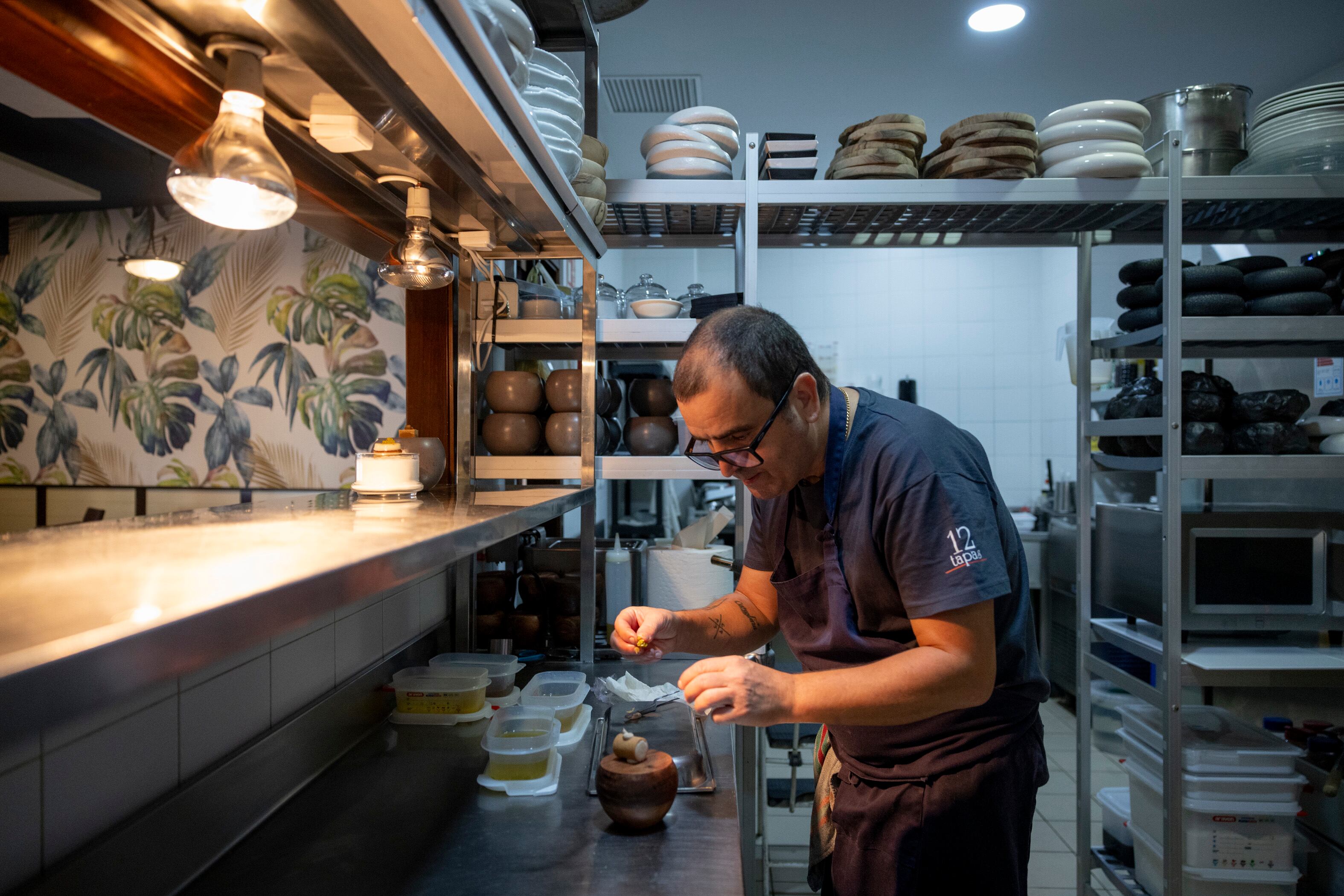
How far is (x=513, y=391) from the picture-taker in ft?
7.45

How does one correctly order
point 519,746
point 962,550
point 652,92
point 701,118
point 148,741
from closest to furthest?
1. point 148,741
2. point 962,550
3. point 519,746
4. point 701,118
5. point 652,92

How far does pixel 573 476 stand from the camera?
2.25m

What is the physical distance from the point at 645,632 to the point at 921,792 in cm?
61

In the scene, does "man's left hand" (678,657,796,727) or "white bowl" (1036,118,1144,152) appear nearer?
"man's left hand" (678,657,796,727)

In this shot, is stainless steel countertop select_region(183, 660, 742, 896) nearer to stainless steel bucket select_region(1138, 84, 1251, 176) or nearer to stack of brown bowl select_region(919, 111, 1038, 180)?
stack of brown bowl select_region(919, 111, 1038, 180)

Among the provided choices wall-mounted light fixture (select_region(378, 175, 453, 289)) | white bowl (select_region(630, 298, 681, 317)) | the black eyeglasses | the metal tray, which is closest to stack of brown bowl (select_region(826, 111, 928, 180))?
white bowl (select_region(630, 298, 681, 317))

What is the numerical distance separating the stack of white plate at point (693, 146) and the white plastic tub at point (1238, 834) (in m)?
2.43

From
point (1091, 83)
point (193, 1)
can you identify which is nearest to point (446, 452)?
A: point (193, 1)

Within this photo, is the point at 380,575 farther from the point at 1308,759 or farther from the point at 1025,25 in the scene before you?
the point at 1025,25

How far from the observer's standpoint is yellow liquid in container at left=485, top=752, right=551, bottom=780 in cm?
145

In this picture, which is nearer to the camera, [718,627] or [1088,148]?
[718,627]

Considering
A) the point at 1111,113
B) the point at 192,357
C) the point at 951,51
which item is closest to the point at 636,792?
the point at 1111,113

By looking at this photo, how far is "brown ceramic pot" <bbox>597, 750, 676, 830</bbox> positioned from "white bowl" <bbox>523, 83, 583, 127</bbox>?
4.27ft

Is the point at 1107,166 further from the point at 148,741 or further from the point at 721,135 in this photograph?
the point at 148,741
